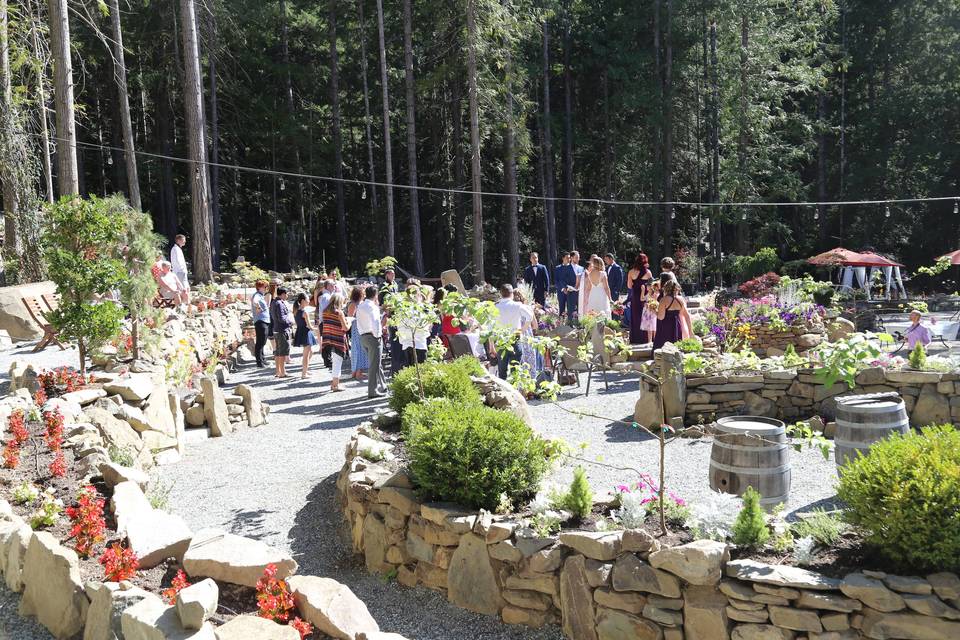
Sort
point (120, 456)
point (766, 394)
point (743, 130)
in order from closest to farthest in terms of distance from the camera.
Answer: point (120, 456) → point (766, 394) → point (743, 130)

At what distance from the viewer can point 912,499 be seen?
11.1 feet

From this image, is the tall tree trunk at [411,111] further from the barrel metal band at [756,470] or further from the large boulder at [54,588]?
the large boulder at [54,588]

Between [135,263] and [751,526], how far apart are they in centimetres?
787

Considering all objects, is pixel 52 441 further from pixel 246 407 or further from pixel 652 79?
pixel 652 79

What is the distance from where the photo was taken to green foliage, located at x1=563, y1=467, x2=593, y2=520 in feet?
14.3

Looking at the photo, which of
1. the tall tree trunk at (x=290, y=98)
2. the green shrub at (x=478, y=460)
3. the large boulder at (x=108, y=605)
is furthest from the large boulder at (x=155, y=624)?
the tall tree trunk at (x=290, y=98)

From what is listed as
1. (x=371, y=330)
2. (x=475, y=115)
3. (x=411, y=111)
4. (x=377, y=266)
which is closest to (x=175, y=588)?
(x=377, y=266)

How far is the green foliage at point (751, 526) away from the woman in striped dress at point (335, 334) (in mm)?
7684

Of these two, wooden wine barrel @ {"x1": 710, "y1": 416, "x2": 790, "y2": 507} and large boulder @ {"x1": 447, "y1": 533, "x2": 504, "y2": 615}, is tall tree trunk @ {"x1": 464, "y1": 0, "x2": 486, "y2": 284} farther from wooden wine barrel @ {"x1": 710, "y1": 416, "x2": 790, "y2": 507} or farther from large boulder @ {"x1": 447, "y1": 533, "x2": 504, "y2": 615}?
large boulder @ {"x1": 447, "y1": 533, "x2": 504, "y2": 615}

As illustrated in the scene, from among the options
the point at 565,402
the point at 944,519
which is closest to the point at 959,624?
the point at 944,519

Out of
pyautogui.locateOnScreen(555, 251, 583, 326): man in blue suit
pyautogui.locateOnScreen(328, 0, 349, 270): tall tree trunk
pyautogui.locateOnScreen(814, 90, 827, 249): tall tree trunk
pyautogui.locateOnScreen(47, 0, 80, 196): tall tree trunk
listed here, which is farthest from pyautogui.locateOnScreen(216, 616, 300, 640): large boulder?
pyautogui.locateOnScreen(814, 90, 827, 249): tall tree trunk

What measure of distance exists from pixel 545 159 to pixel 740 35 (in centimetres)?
846

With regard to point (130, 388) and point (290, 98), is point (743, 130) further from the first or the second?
point (130, 388)

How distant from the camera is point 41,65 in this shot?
13.1 m
